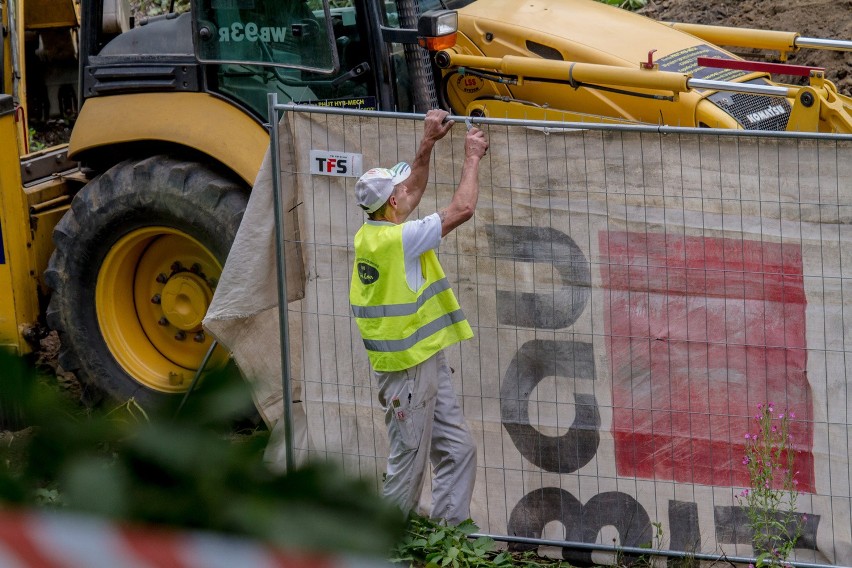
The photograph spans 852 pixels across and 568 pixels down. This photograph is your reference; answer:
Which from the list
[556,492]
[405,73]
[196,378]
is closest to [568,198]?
[556,492]

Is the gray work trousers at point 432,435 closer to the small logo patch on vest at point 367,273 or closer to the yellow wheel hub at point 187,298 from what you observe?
the small logo patch on vest at point 367,273

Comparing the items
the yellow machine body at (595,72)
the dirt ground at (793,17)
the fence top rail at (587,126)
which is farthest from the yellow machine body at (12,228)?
the dirt ground at (793,17)

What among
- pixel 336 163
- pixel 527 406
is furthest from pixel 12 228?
pixel 527 406

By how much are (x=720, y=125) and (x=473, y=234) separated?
1688mm

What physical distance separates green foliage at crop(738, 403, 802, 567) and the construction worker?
1212mm

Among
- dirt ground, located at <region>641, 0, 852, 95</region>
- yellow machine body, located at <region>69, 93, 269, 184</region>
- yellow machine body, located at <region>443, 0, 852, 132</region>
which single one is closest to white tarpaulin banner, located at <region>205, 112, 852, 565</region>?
yellow machine body, located at <region>69, 93, 269, 184</region>

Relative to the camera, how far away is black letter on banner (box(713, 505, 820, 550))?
15.5 feet

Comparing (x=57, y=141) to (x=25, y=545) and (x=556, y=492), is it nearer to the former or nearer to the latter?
(x=556, y=492)

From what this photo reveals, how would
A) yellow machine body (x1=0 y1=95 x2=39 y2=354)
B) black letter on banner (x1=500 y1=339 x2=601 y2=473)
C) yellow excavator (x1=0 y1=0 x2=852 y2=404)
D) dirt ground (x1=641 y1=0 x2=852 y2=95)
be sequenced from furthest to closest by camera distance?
dirt ground (x1=641 y1=0 x2=852 y2=95)
yellow machine body (x1=0 y1=95 x2=39 y2=354)
yellow excavator (x1=0 y1=0 x2=852 y2=404)
black letter on banner (x1=500 y1=339 x2=601 y2=473)

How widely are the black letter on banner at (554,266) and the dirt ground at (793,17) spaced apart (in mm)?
6026

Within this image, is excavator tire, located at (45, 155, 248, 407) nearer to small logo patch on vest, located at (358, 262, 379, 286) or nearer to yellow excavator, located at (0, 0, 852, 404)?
yellow excavator, located at (0, 0, 852, 404)

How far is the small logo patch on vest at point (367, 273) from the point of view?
4.71 metres

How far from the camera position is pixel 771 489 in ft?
15.4

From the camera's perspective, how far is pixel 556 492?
508cm
